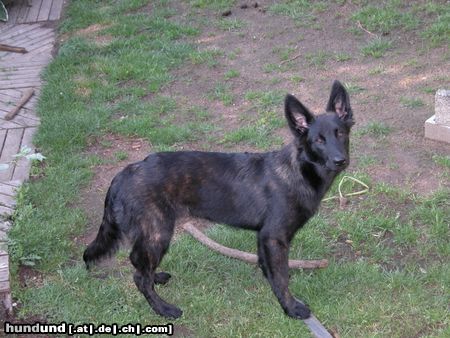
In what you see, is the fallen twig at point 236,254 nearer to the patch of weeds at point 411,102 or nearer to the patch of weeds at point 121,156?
the patch of weeds at point 121,156

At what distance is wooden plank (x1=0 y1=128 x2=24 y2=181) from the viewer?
6256mm

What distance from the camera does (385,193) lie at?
5.50m

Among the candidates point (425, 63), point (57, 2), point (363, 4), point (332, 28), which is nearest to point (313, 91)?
point (425, 63)

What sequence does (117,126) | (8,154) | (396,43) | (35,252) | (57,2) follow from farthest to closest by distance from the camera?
(57,2), (396,43), (117,126), (8,154), (35,252)

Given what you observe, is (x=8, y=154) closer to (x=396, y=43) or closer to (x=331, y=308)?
(x=331, y=308)

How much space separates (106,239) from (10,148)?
2.94 meters

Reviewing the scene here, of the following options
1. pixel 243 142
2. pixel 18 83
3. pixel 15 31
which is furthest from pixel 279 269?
pixel 15 31

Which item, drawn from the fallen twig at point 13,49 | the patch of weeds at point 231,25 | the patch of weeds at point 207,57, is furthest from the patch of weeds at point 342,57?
the fallen twig at point 13,49

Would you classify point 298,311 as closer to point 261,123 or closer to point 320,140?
point 320,140

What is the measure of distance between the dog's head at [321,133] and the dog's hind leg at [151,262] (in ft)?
3.44

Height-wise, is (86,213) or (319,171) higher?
(319,171)

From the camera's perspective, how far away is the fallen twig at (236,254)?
4695 mm

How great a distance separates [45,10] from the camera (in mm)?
11414

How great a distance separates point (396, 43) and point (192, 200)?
5.06 m
